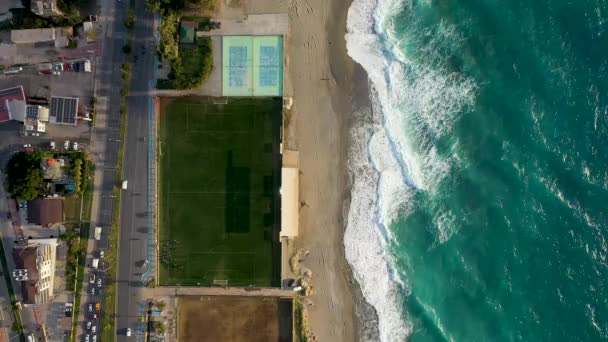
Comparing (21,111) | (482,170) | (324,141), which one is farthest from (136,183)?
(482,170)

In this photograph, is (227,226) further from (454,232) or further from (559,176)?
(559,176)

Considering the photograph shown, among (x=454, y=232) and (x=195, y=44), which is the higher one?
(x=195, y=44)

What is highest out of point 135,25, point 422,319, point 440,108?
point 135,25

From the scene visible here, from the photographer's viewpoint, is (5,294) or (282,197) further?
(5,294)

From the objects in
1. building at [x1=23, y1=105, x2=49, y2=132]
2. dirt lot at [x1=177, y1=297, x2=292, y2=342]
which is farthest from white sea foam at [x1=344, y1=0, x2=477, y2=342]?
building at [x1=23, y1=105, x2=49, y2=132]

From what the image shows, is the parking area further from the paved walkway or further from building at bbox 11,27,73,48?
the paved walkway

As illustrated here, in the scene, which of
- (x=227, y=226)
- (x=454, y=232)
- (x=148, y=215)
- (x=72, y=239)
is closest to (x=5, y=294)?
(x=72, y=239)

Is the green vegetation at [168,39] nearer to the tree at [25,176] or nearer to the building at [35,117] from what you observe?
the building at [35,117]

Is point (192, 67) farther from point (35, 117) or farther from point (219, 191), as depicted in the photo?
point (35, 117)
